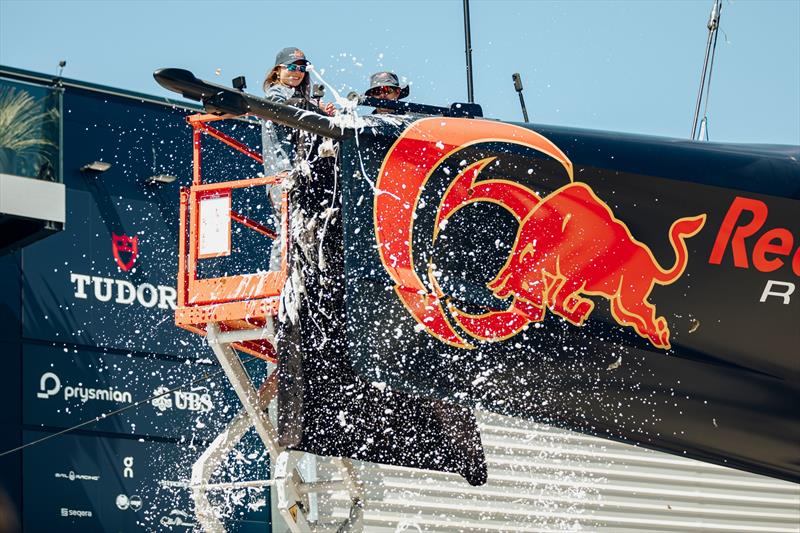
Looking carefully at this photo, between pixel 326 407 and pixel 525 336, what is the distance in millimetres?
1756

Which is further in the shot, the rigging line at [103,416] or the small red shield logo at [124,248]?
the small red shield logo at [124,248]

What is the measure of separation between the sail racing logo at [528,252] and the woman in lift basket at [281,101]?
5.71ft

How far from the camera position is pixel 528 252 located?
18.4 ft

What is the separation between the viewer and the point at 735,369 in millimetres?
5496

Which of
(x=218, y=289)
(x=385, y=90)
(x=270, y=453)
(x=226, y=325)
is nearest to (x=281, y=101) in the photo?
(x=385, y=90)

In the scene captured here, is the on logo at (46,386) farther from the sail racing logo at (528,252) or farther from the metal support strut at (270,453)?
the sail racing logo at (528,252)

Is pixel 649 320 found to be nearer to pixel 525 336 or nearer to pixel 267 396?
pixel 525 336

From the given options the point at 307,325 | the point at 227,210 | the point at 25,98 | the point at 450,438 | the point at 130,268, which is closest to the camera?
the point at 307,325

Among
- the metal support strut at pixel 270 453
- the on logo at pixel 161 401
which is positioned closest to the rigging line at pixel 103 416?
the on logo at pixel 161 401

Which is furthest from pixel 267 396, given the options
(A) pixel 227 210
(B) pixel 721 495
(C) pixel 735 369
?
(B) pixel 721 495

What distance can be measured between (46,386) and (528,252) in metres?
5.98

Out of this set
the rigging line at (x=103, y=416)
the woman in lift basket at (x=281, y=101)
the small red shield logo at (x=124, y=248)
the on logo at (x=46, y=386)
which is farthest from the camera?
the small red shield logo at (x=124, y=248)

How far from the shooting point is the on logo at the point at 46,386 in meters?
10.4

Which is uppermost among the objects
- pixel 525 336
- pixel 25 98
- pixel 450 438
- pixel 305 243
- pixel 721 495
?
pixel 25 98
